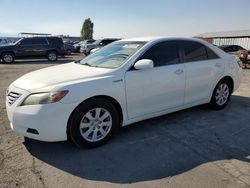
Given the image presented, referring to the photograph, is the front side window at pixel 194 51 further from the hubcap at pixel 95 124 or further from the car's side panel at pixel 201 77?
the hubcap at pixel 95 124

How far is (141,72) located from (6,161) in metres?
2.30

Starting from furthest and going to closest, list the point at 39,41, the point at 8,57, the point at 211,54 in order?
the point at 39,41, the point at 8,57, the point at 211,54

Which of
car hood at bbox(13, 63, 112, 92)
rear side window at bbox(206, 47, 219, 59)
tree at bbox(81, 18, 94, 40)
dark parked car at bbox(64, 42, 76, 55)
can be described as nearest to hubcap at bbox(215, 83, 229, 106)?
rear side window at bbox(206, 47, 219, 59)

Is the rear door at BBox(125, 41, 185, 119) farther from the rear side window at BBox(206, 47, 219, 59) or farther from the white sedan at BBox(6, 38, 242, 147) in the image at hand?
the rear side window at BBox(206, 47, 219, 59)

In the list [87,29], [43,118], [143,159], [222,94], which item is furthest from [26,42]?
[87,29]

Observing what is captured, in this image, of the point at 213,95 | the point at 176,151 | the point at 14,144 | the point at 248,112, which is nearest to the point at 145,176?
the point at 176,151

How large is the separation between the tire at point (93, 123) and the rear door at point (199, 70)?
1.67 metres

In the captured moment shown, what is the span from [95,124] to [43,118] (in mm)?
778

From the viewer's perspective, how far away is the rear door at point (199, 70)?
4.84 meters

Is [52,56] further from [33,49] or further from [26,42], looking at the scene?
[26,42]

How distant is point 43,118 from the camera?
335cm

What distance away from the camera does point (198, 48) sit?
5.16 metres

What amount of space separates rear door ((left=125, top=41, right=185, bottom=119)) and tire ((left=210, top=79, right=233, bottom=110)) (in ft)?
3.74

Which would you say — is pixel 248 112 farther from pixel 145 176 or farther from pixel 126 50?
pixel 145 176
